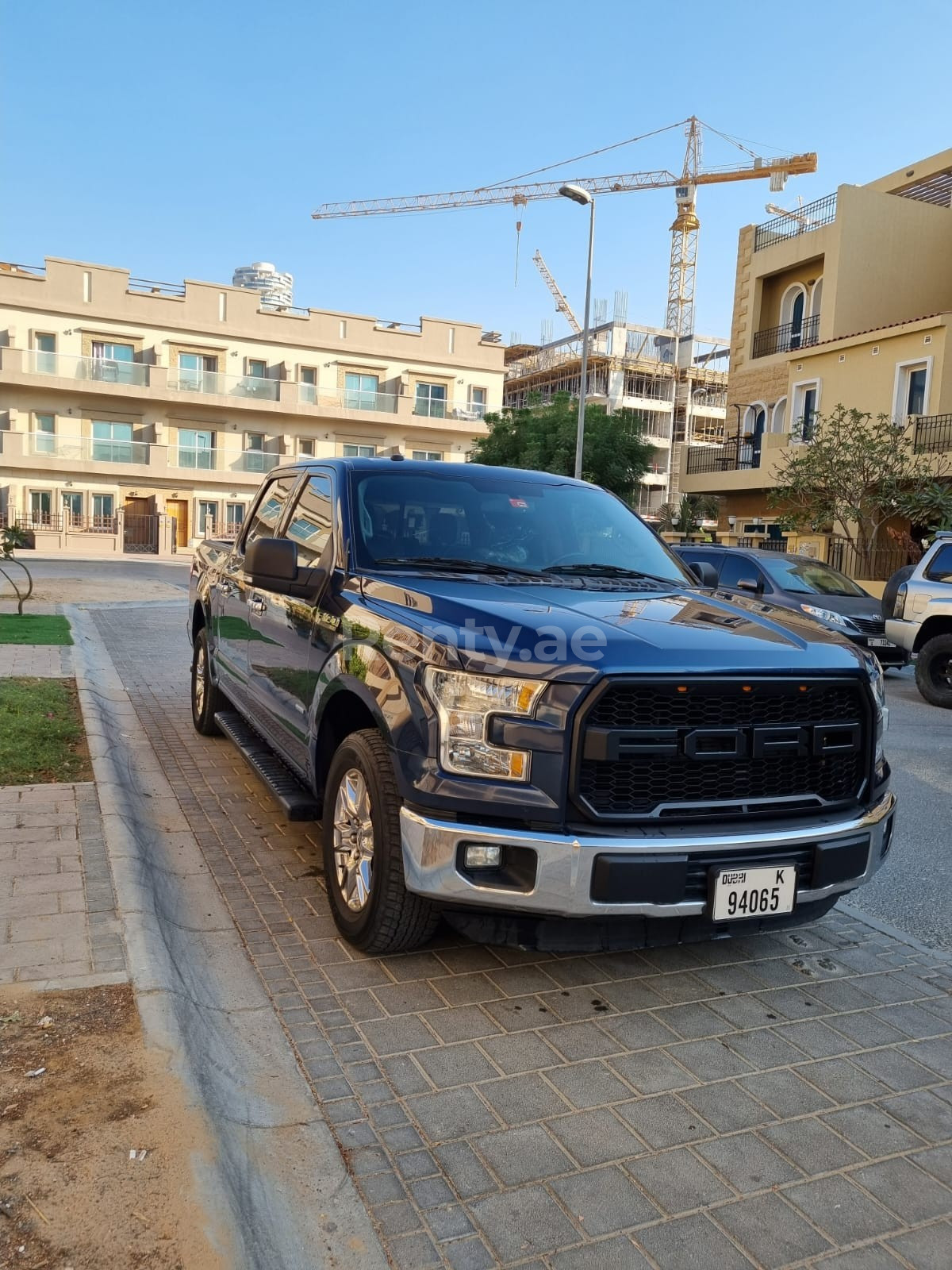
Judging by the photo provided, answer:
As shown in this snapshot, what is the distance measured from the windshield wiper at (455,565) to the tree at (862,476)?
17228 mm

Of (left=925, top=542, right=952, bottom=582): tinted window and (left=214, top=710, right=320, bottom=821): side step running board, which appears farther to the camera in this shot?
(left=925, top=542, right=952, bottom=582): tinted window

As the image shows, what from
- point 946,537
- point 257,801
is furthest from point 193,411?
point 257,801

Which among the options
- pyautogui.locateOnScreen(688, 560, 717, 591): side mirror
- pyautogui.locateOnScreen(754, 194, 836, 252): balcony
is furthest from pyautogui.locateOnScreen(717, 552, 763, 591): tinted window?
pyautogui.locateOnScreen(754, 194, 836, 252): balcony

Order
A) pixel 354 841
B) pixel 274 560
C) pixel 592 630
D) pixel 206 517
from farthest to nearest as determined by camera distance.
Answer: pixel 206 517, pixel 274 560, pixel 354 841, pixel 592 630

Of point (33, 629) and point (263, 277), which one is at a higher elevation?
point (263, 277)

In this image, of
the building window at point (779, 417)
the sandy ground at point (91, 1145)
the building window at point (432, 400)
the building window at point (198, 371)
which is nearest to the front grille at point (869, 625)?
the sandy ground at point (91, 1145)

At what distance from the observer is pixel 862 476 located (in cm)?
2078

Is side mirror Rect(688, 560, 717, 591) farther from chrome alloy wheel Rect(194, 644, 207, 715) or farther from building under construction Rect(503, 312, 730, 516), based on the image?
building under construction Rect(503, 312, 730, 516)

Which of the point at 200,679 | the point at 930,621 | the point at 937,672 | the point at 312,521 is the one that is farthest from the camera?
the point at 930,621

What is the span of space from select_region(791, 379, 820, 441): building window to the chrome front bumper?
77.5 ft

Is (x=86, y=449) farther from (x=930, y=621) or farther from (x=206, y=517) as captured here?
(x=930, y=621)

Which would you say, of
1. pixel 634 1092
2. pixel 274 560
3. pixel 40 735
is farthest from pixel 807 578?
pixel 634 1092

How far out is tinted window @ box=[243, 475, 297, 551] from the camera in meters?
5.57

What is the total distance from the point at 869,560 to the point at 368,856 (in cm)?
2177
